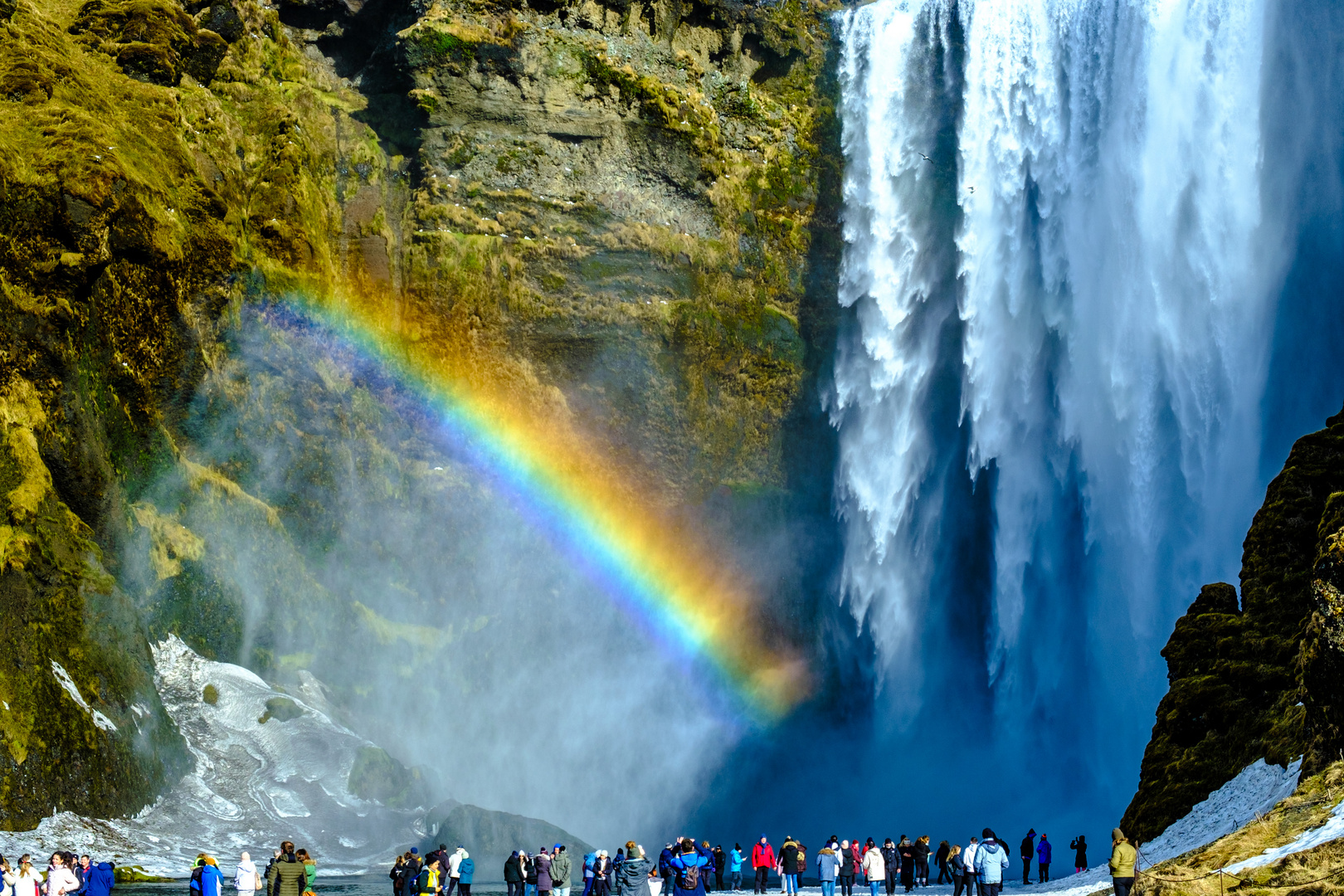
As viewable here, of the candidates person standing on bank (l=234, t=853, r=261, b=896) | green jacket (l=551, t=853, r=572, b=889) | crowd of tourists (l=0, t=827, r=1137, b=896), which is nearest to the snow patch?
crowd of tourists (l=0, t=827, r=1137, b=896)

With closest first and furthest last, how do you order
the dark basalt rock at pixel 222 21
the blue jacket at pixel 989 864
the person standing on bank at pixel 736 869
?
the blue jacket at pixel 989 864 < the person standing on bank at pixel 736 869 < the dark basalt rock at pixel 222 21

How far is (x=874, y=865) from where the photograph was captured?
2441 centimetres

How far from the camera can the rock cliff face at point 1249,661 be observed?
2384cm

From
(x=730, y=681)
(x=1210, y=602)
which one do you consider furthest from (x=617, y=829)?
(x=1210, y=602)

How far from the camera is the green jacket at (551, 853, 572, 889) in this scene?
2362cm

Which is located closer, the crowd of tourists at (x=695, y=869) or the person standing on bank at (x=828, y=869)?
the crowd of tourists at (x=695, y=869)

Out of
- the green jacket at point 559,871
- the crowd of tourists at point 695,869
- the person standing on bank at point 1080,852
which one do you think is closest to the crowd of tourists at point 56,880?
the crowd of tourists at point 695,869

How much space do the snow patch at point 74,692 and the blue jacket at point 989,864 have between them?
2569 centimetres

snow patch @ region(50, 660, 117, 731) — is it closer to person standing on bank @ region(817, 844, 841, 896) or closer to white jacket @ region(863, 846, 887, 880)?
person standing on bank @ region(817, 844, 841, 896)

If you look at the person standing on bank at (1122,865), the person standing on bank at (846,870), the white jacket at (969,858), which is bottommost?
the person standing on bank at (1122,865)

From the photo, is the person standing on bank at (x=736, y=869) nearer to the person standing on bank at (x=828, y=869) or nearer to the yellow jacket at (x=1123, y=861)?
the person standing on bank at (x=828, y=869)

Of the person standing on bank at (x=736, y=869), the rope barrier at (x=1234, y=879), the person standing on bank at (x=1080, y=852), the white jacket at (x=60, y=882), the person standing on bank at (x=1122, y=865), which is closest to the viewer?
the rope barrier at (x=1234, y=879)

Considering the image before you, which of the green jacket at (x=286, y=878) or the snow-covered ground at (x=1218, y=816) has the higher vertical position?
the snow-covered ground at (x=1218, y=816)

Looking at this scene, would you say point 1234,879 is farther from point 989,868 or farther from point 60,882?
point 60,882
